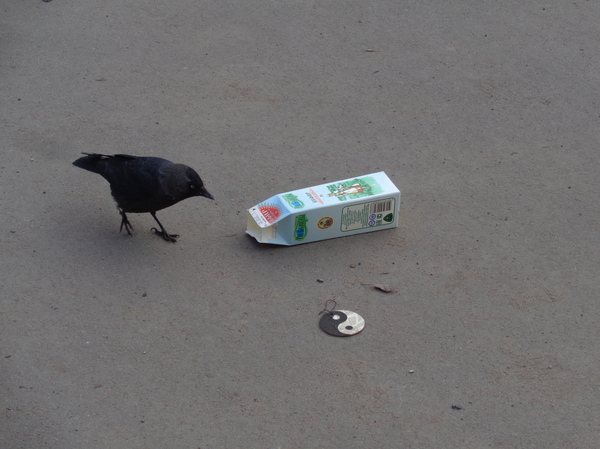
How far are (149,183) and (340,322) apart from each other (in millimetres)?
1624

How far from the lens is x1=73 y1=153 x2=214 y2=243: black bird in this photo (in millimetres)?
5027

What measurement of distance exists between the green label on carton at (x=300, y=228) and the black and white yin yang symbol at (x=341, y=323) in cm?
70

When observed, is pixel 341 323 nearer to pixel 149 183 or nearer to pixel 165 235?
pixel 165 235

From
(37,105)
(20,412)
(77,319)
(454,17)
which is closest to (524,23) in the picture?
(454,17)

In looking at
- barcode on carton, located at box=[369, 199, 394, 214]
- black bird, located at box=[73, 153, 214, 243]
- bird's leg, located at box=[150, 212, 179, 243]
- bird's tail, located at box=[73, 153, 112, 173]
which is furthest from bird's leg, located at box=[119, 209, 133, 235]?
barcode on carton, located at box=[369, 199, 394, 214]

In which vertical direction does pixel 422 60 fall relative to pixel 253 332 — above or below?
above

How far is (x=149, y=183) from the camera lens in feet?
16.5

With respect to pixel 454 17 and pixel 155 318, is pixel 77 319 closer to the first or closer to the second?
pixel 155 318

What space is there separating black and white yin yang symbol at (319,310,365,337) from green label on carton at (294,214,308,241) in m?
0.70

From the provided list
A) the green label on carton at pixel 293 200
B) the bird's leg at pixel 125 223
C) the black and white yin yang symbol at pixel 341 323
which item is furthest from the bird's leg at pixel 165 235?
the black and white yin yang symbol at pixel 341 323

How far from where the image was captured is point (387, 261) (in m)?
5.13

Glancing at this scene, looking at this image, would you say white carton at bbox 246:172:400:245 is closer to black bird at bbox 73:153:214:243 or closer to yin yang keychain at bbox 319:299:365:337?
black bird at bbox 73:153:214:243

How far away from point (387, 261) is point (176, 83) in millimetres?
3057

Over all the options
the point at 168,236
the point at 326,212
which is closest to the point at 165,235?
the point at 168,236
